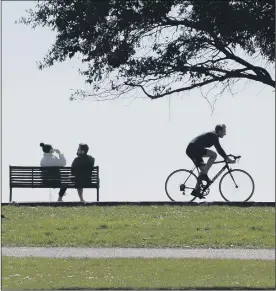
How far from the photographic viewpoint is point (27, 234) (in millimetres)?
16047

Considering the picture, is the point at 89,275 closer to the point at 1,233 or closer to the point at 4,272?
the point at 4,272

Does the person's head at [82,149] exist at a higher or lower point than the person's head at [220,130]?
lower

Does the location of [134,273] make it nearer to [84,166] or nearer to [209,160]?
[209,160]

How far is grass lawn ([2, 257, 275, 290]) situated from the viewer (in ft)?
38.8

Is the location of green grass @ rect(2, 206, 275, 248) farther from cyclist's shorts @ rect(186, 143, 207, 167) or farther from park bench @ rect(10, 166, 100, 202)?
park bench @ rect(10, 166, 100, 202)

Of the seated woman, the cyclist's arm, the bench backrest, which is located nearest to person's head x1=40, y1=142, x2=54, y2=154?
the seated woman

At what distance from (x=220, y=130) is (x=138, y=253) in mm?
4866

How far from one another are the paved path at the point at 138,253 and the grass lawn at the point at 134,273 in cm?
51

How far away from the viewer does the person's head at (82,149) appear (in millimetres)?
20094

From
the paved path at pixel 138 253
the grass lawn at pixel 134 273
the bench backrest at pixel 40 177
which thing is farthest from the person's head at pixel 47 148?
the grass lawn at pixel 134 273

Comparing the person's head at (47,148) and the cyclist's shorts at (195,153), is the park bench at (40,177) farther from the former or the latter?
the cyclist's shorts at (195,153)

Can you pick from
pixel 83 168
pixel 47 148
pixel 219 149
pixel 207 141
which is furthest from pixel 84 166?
pixel 219 149

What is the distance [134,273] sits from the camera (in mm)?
12648

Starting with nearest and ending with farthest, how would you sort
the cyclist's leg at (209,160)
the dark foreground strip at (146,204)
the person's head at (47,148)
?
1. the dark foreground strip at (146,204)
2. the person's head at (47,148)
3. the cyclist's leg at (209,160)
